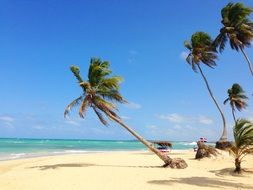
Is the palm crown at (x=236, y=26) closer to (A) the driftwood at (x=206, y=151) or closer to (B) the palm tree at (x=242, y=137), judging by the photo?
(A) the driftwood at (x=206, y=151)

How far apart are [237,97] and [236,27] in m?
18.5

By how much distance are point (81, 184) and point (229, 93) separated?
37.9m

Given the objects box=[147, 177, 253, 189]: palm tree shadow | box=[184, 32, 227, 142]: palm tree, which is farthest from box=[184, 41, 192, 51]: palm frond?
box=[147, 177, 253, 189]: palm tree shadow

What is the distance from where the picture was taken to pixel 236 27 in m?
29.4

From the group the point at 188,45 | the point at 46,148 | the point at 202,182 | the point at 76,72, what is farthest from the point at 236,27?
the point at 46,148

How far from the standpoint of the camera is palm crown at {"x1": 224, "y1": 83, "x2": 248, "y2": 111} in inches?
1797

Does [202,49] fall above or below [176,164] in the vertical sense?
above

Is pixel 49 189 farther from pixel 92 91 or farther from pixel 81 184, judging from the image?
pixel 92 91

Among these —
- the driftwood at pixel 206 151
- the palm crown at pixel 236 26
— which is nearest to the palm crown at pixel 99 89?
the driftwood at pixel 206 151

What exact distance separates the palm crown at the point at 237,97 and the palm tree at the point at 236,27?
16118 millimetres

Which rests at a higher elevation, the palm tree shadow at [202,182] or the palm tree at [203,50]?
the palm tree at [203,50]

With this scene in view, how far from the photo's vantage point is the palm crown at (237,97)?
45.7 metres

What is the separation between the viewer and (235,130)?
15.6 metres

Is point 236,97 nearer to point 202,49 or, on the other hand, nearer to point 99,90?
point 202,49
